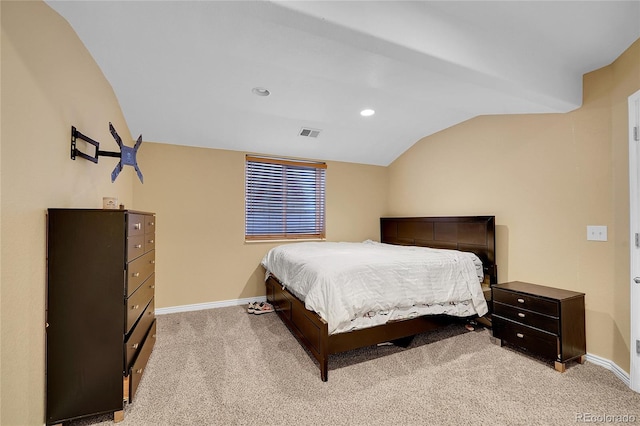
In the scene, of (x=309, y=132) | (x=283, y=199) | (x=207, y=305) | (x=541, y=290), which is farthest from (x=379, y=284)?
(x=207, y=305)

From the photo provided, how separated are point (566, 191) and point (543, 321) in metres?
1.23

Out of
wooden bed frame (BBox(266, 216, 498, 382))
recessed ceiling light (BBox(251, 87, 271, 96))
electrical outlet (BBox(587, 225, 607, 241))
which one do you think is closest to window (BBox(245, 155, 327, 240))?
wooden bed frame (BBox(266, 216, 498, 382))

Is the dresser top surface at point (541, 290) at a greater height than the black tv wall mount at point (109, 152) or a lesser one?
lesser

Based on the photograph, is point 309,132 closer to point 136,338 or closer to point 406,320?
point 406,320

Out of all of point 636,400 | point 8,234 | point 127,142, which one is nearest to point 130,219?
point 8,234

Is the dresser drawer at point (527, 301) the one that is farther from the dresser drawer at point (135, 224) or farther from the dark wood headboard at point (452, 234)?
the dresser drawer at point (135, 224)

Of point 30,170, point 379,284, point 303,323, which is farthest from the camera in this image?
point 303,323

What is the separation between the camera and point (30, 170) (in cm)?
138

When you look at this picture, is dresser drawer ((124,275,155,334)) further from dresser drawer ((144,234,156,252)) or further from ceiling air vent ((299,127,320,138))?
ceiling air vent ((299,127,320,138))

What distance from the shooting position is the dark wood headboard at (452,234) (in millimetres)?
3107

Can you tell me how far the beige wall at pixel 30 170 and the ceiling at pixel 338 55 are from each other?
1.11ft

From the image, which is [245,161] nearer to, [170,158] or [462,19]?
[170,158]

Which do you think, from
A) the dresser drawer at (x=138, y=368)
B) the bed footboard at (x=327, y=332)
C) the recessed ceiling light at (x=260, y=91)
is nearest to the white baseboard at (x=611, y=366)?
the bed footboard at (x=327, y=332)

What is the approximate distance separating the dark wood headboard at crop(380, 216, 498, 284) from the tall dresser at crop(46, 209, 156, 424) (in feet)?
11.4
